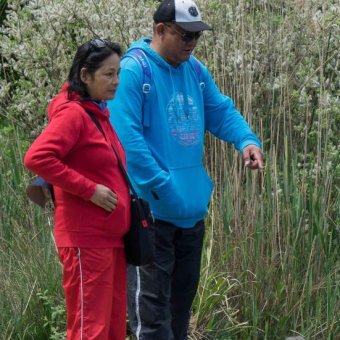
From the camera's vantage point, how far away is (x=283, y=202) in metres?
5.66

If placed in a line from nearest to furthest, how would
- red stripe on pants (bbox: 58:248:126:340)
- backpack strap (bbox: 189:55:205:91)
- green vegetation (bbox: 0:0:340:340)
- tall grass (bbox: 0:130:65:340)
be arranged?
1. red stripe on pants (bbox: 58:248:126:340)
2. backpack strap (bbox: 189:55:205:91)
3. tall grass (bbox: 0:130:65:340)
4. green vegetation (bbox: 0:0:340:340)

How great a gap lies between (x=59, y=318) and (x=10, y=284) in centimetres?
36

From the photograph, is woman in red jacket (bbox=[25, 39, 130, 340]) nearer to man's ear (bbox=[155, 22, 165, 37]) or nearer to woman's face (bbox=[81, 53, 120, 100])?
woman's face (bbox=[81, 53, 120, 100])

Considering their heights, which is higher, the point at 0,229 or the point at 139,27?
the point at 139,27

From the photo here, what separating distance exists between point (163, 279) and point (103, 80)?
1.03 meters

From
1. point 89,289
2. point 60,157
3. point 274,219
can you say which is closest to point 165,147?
point 60,157

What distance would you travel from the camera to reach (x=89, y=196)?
12.9 feet

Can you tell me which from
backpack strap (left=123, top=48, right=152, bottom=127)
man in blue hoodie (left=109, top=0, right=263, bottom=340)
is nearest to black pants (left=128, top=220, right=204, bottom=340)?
man in blue hoodie (left=109, top=0, right=263, bottom=340)

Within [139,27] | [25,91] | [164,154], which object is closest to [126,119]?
[164,154]

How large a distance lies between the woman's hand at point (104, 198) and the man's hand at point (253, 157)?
88 centimetres

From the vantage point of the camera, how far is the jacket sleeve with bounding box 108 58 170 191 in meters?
4.33

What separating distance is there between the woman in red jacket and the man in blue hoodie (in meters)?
0.26

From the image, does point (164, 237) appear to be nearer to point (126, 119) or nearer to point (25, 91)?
point (126, 119)

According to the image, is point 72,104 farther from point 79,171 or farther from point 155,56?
point 155,56
